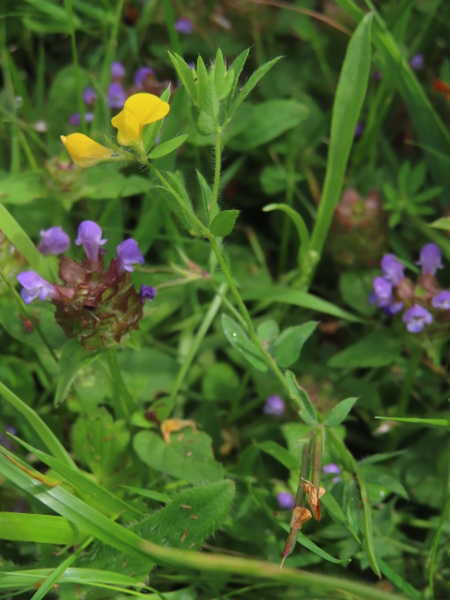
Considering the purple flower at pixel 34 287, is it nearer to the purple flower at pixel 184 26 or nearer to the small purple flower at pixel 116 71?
the small purple flower at pixel 116 71

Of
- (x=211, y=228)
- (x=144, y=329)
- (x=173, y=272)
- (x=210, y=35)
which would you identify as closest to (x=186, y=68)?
(x=211, y=228)

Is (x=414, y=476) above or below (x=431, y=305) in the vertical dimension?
below

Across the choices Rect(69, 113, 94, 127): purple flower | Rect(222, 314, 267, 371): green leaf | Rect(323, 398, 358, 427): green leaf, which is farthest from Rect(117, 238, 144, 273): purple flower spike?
Rect(69, 113, 94, 127): purple flower

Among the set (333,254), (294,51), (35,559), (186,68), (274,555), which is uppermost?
(186,68)

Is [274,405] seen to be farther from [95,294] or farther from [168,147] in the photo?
[168,147]

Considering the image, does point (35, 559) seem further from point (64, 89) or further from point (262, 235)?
point (64, 89)

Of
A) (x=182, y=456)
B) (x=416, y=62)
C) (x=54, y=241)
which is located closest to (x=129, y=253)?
(x=54, y=241)
